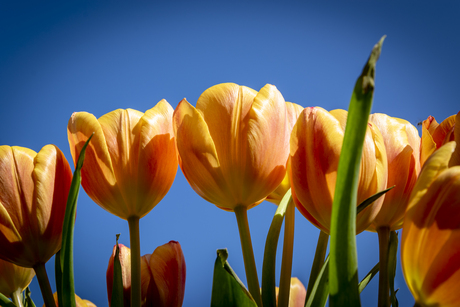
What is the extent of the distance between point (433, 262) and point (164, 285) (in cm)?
15

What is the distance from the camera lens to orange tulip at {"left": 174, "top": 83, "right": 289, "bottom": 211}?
0.17 metres

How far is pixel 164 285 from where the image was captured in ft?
0.71

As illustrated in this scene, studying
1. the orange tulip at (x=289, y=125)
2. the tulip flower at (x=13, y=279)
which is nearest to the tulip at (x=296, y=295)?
the orange tulip at (x=289, y=125)

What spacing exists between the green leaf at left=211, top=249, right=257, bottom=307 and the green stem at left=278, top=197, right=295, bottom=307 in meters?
0.05

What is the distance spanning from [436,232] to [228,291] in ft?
0.27

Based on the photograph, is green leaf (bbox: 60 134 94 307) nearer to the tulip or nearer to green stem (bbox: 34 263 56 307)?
green stem (bbox: 34 263 56 307)

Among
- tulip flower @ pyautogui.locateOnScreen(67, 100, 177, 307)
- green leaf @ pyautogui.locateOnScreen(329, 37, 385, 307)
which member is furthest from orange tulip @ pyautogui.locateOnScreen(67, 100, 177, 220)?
green leaf @ pyautogui.locateOnScreen(329, 37, 385, 307)

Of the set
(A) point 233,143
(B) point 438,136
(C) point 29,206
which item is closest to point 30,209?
(C) point 29,206

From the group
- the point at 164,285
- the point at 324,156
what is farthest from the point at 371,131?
the point at 164,285

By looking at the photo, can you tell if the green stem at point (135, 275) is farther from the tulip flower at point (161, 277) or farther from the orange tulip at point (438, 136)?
the orange tulip at point (438, 136)

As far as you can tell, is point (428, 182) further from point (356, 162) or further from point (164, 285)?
point (164, 285)

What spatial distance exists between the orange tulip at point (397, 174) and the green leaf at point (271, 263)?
0.05 meters

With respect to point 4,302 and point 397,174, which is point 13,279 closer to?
point 4,302

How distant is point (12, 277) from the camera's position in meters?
0.22
